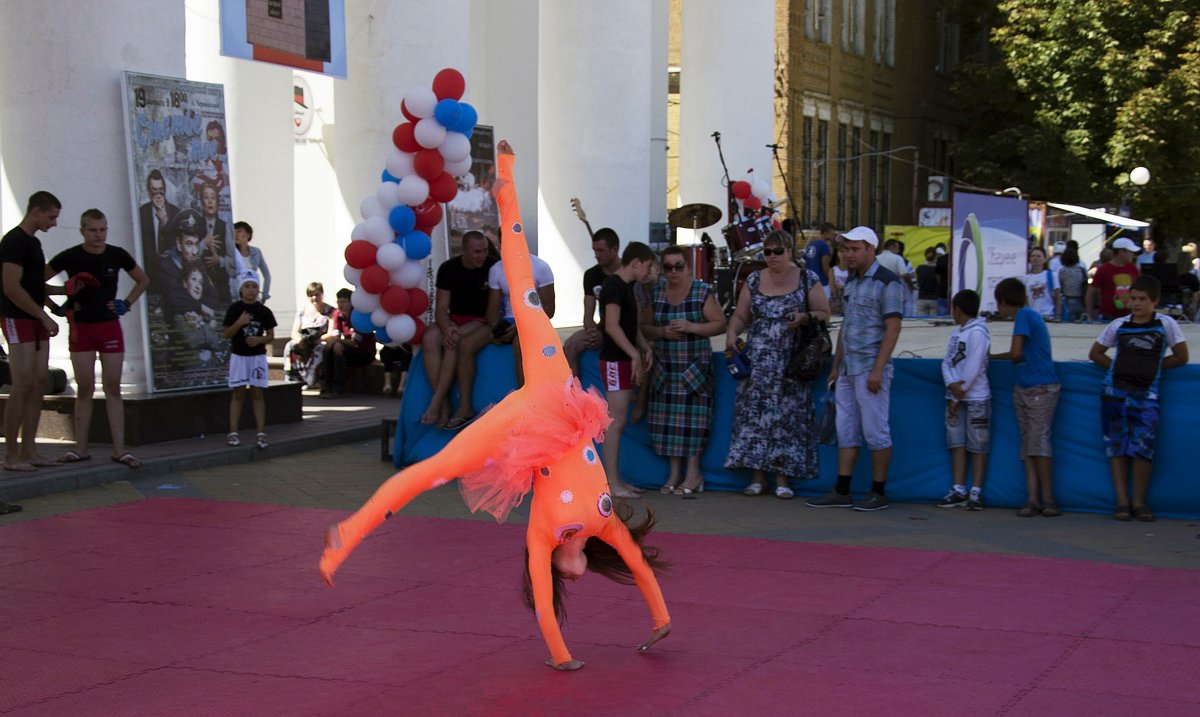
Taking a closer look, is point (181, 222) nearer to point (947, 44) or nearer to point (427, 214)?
point (427, 214)

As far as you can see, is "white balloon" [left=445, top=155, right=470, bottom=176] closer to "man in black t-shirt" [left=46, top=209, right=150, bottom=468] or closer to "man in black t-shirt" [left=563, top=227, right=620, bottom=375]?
"man in black t-shirt" [left=563, top=227, right=620, bottom=375]

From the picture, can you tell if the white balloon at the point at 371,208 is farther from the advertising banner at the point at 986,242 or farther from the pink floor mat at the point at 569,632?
the advertising banner at the point at 986,242

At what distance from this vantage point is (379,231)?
11.9 m

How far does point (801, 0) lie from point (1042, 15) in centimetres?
632

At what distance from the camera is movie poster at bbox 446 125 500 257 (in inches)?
655

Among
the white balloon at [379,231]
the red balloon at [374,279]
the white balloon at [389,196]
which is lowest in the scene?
the red balloon at [374,279]

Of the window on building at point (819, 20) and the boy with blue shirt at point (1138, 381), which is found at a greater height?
the window on building at point (819, 20)

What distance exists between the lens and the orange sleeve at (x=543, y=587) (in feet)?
17.9

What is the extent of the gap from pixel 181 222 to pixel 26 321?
8.71 feet

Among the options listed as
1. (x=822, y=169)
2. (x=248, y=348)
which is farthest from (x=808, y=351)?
(x=822, y=169)

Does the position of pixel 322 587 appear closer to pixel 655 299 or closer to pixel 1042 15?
pixel 655 299

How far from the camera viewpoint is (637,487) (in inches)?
417

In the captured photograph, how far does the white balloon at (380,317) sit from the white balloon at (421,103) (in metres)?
1.72

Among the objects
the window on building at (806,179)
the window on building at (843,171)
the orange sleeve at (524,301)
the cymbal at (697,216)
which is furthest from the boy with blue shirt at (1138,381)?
the window on building at (843,171)
